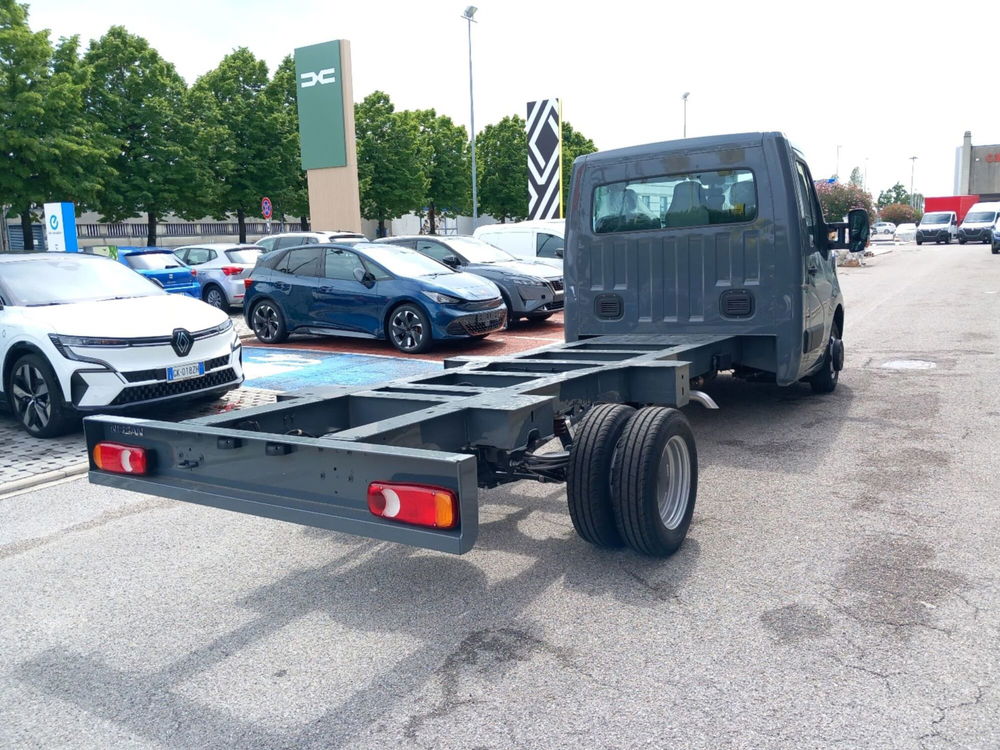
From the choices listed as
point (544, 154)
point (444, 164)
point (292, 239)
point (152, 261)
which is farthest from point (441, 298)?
point (444, 164)

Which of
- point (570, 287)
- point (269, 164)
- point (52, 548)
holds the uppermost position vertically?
point (269, 164)

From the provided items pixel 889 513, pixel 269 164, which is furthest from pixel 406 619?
pixel 269 164

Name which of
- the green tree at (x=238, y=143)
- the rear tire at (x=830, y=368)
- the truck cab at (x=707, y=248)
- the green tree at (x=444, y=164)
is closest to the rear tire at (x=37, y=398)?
the truck cab at (x=707, y=248)

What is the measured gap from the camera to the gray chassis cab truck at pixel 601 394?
3176 mm

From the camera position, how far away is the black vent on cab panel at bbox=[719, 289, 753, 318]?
21.7 ft

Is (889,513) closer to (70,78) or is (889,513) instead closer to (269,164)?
(70,78)

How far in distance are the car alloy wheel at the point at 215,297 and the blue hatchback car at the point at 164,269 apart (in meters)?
0.43

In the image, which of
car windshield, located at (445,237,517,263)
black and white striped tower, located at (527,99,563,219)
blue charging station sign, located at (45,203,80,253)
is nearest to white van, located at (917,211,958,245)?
black and white striped tower, located at (527,99,563,219)

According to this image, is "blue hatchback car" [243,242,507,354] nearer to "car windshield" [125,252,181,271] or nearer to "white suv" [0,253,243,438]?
"white suv" [0,253,243,438]

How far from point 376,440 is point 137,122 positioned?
36.4 m

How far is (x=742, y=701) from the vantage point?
2.96 m

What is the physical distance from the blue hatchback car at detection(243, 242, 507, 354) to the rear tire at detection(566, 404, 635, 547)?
25.7ft

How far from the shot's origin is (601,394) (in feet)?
16.1

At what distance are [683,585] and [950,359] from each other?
25.8 ft
